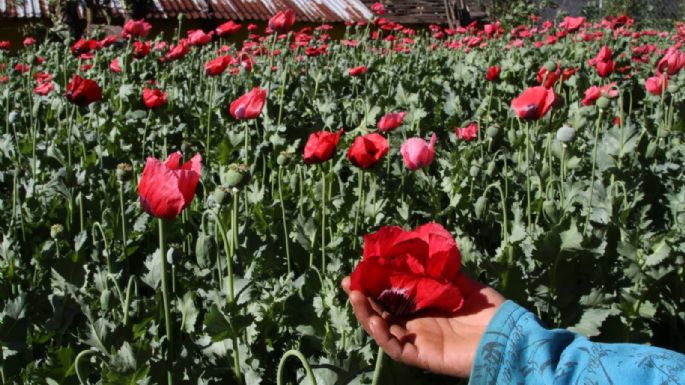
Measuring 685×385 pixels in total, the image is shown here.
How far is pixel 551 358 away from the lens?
941 mm

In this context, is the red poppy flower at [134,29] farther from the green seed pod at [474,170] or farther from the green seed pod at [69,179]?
the green seed pod at [474,170]

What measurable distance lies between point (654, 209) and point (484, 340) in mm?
2045

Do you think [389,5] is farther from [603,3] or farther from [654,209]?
[654,209]

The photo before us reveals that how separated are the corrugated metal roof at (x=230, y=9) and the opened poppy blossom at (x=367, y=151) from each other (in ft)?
36.6

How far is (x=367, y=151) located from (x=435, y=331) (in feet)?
3.60

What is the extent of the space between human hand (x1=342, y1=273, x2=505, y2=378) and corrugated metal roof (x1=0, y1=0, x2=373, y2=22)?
12215mm

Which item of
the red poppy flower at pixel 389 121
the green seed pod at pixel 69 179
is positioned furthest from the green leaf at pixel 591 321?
the green seed pod at pixel 69 179

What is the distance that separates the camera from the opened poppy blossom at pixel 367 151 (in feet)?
6.62

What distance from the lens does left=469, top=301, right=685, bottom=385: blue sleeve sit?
872 millimetres

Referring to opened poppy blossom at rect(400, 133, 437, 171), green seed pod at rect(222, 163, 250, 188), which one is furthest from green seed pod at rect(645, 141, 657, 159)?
green seed pod at rect(222, 163, 250, 188)

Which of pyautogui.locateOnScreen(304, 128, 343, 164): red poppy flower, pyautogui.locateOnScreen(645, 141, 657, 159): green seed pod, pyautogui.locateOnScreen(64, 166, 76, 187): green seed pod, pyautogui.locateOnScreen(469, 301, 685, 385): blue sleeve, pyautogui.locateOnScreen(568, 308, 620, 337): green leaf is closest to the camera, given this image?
pyautogui.locateOnScreen(469, 301, 685, 385): blue sleeve

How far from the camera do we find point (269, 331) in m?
1.70

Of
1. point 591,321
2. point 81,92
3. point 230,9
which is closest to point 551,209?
point 591,321

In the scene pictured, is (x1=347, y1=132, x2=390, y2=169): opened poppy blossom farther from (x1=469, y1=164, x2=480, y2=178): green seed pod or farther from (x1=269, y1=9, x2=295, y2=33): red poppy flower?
(x1=269, y1=9, x2=295, y2=33): red poppy flower
